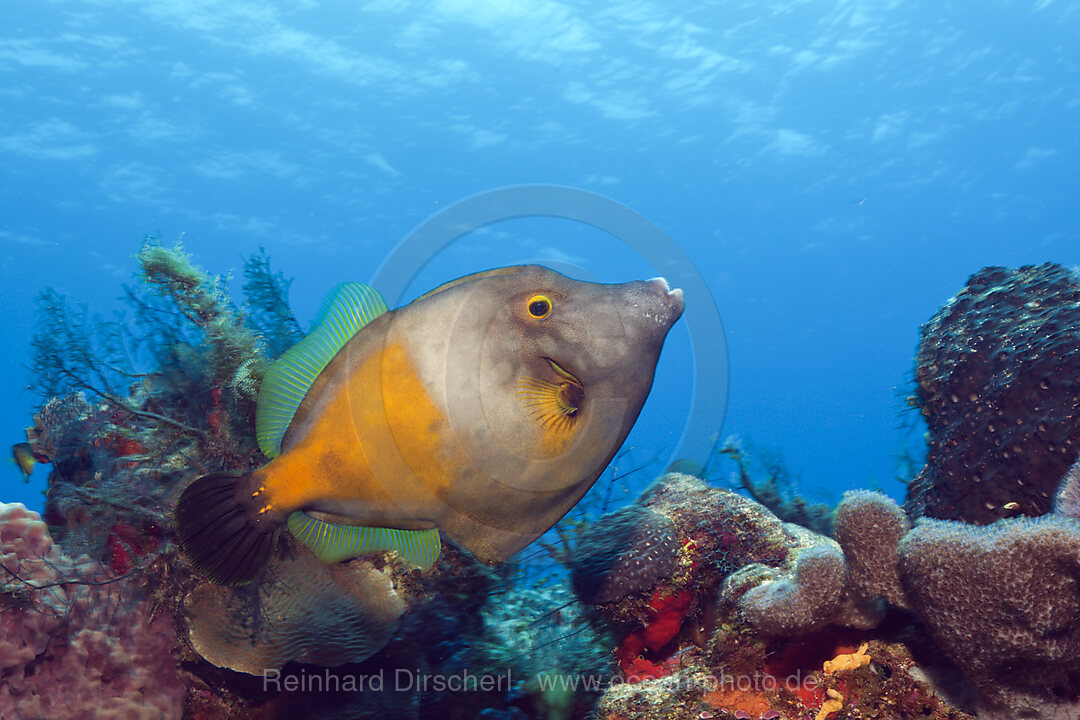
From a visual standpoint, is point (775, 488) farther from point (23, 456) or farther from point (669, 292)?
point (23, 456)

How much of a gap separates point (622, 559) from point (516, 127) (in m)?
46.3

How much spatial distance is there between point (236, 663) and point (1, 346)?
286ft

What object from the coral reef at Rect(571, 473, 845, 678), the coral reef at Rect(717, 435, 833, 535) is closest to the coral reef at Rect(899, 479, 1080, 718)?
the coral reef at Rect(571, 473, 845, 678)

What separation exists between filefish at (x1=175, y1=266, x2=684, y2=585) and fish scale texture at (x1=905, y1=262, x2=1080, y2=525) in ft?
10.8

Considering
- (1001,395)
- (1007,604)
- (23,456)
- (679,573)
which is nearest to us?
(1007,604)

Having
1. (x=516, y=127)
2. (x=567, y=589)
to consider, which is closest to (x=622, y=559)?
(x=567, y=589)

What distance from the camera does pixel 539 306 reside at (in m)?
1.97

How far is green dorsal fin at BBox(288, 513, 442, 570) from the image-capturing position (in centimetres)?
209

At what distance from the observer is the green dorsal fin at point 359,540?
2.09 metres

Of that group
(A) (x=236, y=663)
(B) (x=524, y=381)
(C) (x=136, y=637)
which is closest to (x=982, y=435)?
(B) (x=524, y=381)

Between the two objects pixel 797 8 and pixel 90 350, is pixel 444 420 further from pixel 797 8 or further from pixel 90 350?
pixel 797 8

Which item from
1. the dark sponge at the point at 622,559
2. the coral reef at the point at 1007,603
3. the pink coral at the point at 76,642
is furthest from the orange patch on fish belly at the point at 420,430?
the pink coral at the point at 76,642

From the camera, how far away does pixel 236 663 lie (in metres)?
3.45

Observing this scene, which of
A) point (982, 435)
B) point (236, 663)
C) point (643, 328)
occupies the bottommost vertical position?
point (236, 663)
